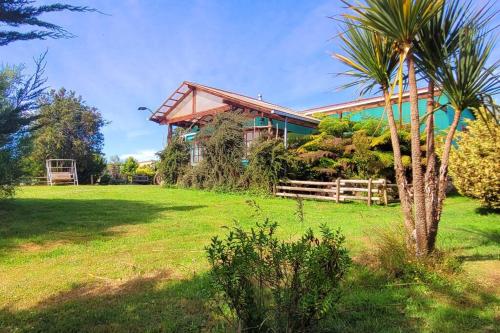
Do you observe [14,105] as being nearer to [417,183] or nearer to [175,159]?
[417,183]

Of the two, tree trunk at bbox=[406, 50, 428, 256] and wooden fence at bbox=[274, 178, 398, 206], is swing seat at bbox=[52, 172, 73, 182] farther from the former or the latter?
tree trunk at bbox=[406, 50, 428, 256]

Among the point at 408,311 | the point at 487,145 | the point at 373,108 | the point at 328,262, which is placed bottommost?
the point at 408,311

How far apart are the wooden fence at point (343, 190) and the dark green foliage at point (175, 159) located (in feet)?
22.7

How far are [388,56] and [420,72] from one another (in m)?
0.49

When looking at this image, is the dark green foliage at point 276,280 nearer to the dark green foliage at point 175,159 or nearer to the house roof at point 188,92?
the house roof at point 188,92

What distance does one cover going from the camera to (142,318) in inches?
139

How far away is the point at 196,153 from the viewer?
20344 mm

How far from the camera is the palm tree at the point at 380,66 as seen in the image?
4.86 m

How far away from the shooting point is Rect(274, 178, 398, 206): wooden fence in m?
14.0

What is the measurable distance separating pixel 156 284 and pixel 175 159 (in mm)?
16953

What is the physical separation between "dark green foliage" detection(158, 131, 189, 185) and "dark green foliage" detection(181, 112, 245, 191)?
213 cm

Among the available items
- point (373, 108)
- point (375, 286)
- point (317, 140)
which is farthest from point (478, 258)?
point (373, 108)

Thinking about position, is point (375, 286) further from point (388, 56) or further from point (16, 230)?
point (16, 230)

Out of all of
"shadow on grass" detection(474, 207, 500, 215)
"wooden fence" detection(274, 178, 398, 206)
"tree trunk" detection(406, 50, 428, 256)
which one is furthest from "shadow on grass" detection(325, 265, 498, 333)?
"wooden fence" detection(274, 178, 398, 206)
